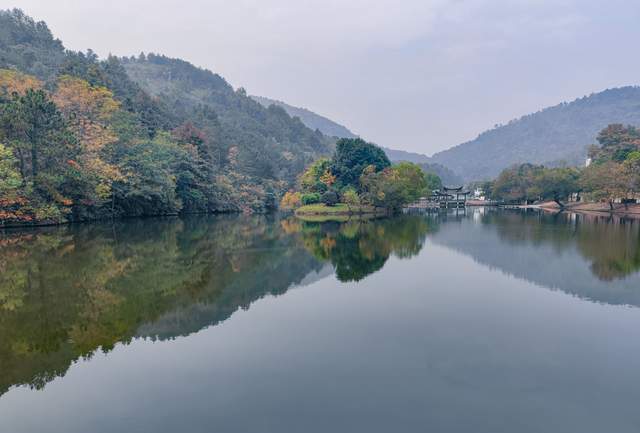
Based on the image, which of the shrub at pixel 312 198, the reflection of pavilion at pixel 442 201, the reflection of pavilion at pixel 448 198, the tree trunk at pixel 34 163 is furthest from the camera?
the reflection of pavilion at pixel 448 198

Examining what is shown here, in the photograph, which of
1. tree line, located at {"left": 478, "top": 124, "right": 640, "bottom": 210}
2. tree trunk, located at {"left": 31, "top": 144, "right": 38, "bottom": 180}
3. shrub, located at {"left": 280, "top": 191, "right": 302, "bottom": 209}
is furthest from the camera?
shrub, located at {"left": 280, "top": 191, "right": 302, "bottom": 209}

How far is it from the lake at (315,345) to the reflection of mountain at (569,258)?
5.7 inches

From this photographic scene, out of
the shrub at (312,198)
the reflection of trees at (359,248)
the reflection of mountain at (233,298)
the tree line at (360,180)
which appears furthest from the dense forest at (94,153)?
the reflection of mountain at (233,298)

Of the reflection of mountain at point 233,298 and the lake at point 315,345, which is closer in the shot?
the lake at point 315,345

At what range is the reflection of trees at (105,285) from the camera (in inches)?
321

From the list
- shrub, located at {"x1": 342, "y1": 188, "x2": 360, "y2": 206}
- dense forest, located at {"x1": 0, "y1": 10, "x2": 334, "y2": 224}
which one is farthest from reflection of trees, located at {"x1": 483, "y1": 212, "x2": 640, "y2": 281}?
dense forest, located at {"x1": 0, "y1": 10, "x2": 334, "y2": 224}

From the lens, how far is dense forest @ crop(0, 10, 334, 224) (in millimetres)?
27422

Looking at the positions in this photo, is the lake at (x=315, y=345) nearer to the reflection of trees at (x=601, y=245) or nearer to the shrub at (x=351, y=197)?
the reflection of trees at (x=601, y=245)

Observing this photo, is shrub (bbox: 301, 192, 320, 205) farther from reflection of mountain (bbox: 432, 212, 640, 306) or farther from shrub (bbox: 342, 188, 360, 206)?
reflection of mountain (bbox: 432, 212, 640, 306)

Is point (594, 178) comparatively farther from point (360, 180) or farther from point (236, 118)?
point (236, 118)

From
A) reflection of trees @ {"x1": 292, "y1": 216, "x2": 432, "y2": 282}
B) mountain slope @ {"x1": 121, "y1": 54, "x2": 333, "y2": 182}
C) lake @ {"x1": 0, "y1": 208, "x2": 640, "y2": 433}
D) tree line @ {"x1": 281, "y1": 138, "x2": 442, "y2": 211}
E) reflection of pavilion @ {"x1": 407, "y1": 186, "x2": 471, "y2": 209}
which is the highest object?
mountain slope @ {"x1": 121, "y1": 54, "x2": 333, "y2": 182}

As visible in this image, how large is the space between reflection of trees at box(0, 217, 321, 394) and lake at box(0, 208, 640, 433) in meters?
0.07

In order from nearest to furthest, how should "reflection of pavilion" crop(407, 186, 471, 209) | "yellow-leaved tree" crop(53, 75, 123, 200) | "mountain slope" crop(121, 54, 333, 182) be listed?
"yellow-leaved tree" crop(53, 75, 123, 200) → "mountain slope" crop(121, 54, 333, 182) → "reflection of pavilion" crop(407, 186, 471, 209)

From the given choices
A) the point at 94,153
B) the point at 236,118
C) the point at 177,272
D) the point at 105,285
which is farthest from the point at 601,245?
the point at 236,118
